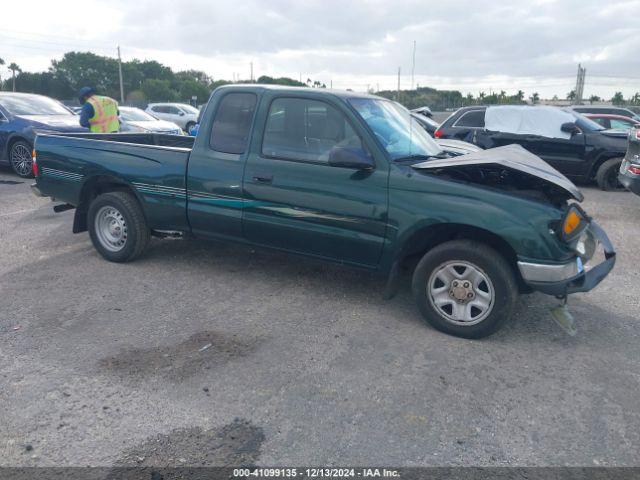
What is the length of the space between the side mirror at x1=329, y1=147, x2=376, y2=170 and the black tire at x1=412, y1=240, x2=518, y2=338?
83 cm

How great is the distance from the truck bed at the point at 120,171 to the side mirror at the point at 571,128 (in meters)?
8.21

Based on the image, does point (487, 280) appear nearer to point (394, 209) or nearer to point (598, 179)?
point (394, 209)

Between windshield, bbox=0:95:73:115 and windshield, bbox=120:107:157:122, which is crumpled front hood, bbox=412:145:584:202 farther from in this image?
windshield, bbox=120:107:157:122

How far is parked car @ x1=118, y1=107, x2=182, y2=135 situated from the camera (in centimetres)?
1375

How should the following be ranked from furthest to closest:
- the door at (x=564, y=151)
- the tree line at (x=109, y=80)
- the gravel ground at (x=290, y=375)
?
1. the tree line at (x=109, y=80)
2. the door at (x=564, y=151)
3. the gravel ground at (x=290, y=375)

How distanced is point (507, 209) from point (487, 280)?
1.75 ft

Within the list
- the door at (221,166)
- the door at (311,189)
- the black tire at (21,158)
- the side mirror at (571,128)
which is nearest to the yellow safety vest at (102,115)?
the black tire at (21,158)

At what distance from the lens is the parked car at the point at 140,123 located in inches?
541

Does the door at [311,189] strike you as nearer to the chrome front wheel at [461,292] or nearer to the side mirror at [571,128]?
the chrome front wheel at [461,292]

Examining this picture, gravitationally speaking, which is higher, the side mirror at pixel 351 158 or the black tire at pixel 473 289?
the side mirror at pixel 351 158

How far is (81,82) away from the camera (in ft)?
247

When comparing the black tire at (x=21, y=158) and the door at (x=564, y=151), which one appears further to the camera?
the door at (x=564, y=151)

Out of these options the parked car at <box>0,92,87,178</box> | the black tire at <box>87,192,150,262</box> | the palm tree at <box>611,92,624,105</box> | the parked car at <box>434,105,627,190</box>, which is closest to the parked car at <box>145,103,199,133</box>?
the parked car at <box>0,92,87,178</box>

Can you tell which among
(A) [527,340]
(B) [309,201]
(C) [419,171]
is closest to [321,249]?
(B) [309,201]
